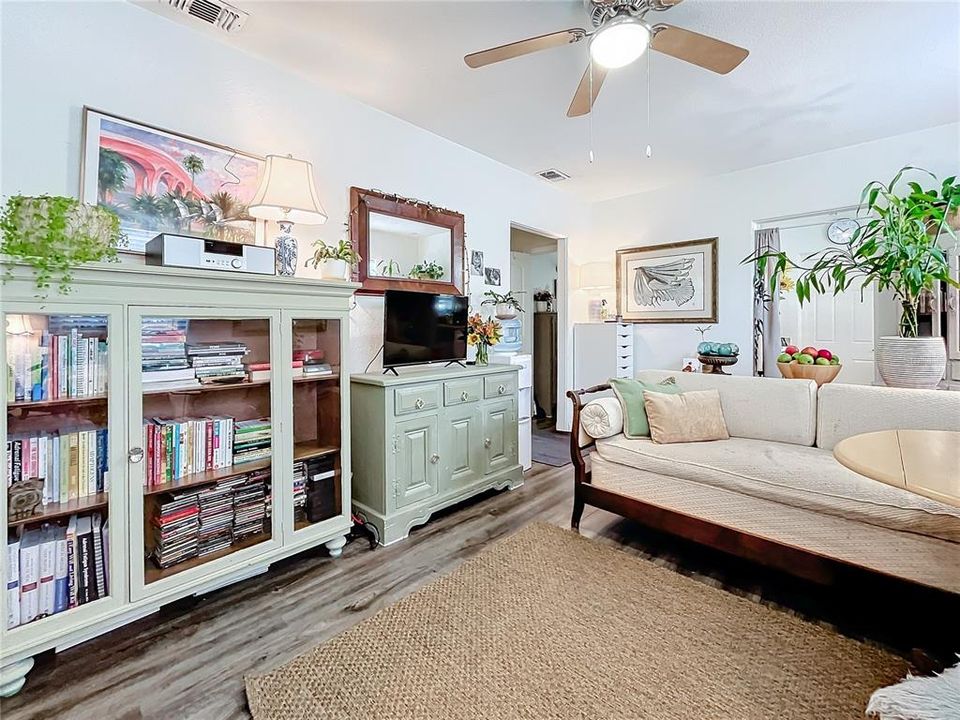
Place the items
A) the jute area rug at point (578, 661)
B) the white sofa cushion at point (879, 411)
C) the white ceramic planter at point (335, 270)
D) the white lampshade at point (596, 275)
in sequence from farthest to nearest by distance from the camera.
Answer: the white lampshade at point (596, 275) < the white ceramic planter at point (335, 270) < the white sofa cushion at point (879, 411) < the jute area rug at point (578, 661)

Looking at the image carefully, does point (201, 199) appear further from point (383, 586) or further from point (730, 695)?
point (730, 695)

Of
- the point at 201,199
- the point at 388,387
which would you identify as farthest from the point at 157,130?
the point at 388,387

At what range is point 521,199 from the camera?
4.16 m

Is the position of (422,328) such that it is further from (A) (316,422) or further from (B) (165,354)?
(B) (165,354)

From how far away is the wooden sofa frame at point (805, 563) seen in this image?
158 centimetres

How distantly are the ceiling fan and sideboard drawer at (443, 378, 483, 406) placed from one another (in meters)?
1.69

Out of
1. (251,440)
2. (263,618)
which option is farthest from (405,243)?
(263,618)

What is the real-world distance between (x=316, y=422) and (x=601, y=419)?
5.16 feet

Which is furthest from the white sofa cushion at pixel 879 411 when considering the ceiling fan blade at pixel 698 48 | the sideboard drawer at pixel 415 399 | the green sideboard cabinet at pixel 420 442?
the sideboard drawer at pixel 415 399

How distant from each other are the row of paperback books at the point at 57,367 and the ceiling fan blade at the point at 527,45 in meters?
1.85

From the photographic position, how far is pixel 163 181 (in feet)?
6.78

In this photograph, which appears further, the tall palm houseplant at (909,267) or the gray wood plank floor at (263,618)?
the tall palm houseplant at (909,267)

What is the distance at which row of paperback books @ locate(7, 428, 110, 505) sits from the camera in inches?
59.3

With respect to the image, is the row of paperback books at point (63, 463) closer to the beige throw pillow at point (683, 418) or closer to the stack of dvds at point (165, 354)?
the stack of dvds at point (165, 354)
